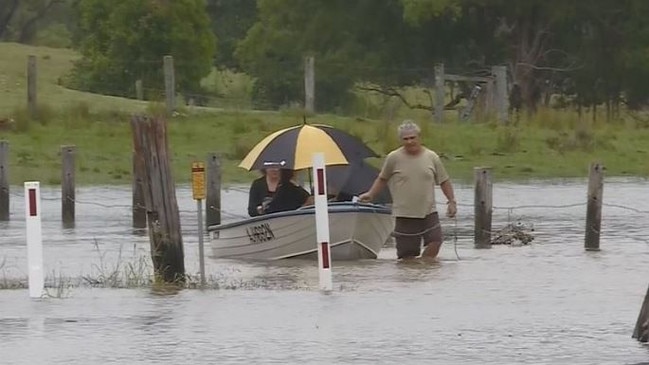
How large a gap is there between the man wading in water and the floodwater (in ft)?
1.14

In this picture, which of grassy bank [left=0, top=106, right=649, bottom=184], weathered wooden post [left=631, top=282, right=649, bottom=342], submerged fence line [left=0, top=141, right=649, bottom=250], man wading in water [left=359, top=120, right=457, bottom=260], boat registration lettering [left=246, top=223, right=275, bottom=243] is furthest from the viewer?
grassy bank [left=0, top=106, right=649, bottom=184]

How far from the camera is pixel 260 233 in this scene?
64.4ft

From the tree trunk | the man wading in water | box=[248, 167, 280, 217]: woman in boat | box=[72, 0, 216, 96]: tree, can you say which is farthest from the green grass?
the man wading in water

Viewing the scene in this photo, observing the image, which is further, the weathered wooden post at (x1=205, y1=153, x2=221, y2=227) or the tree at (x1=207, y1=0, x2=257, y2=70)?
the tree at (x1=207, y1=0, x2=257, y2=70)

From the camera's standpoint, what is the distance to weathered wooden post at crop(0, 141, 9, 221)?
24078 millimetres

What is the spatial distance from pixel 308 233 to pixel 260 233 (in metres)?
0.59

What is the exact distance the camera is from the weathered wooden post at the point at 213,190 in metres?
22.9

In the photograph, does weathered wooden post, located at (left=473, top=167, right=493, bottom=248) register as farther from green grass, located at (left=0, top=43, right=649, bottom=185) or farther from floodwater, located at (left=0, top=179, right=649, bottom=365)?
green grass, located at (left=0, top=43, right=649, bottom=185)

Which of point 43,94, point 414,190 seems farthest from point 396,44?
point 414,190

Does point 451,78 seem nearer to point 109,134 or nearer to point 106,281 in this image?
point 109,134

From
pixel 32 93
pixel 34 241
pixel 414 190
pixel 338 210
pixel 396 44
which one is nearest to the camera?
pixel 34 241

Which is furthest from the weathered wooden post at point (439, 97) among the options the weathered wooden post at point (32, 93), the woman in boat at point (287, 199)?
the woman in boat at point (287, 199)

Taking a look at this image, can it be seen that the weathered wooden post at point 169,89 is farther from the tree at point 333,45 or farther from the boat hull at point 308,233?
the boat hull at point 308,233

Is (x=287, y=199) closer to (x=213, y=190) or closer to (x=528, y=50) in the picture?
(x=213, y=190)
